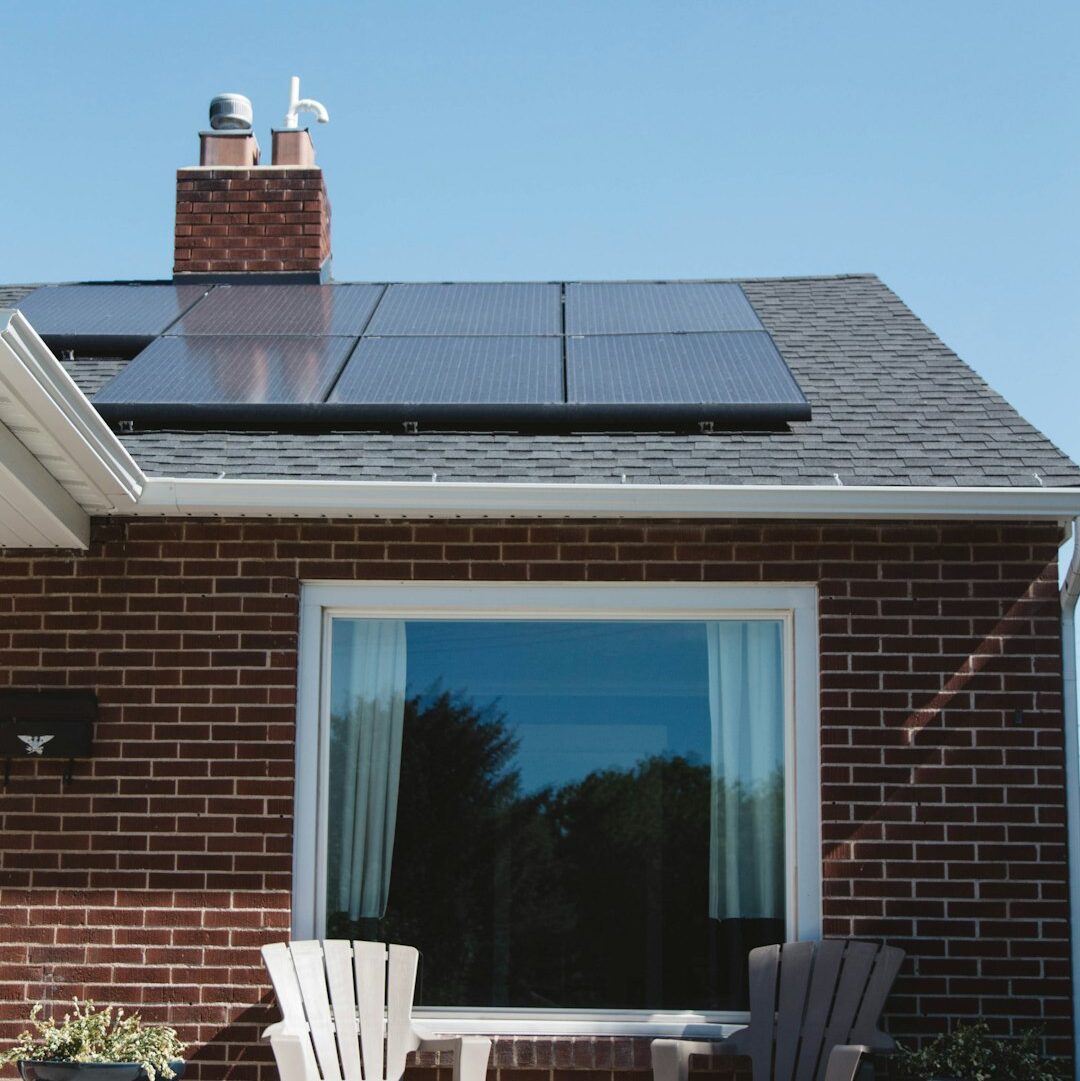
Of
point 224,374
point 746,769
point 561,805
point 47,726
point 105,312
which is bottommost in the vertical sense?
point 561,805

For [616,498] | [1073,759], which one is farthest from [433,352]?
[1073,759]

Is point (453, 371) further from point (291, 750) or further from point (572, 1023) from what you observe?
point (572, 1023)

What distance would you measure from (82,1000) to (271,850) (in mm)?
929

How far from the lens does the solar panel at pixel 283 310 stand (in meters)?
7.99

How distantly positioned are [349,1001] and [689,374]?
310 centimetres

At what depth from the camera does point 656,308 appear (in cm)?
856

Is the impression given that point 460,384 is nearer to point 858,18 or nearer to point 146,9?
point 146,9

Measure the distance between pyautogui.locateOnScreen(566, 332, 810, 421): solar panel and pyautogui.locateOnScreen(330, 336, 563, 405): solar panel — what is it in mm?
142

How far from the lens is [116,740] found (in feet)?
20.6

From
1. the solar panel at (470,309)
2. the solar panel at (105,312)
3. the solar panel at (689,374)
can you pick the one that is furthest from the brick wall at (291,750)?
the solar panel at (470,309)

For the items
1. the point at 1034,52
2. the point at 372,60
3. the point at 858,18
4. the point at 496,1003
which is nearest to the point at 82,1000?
the point at 496,1003

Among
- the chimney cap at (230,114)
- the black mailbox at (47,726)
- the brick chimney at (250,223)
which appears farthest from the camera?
the chimney cap at (230,114)

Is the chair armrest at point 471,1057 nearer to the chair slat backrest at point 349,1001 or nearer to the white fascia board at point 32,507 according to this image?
the chair slat backrest at point 349,1001

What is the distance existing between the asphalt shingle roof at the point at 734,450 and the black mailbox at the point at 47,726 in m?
1.00
